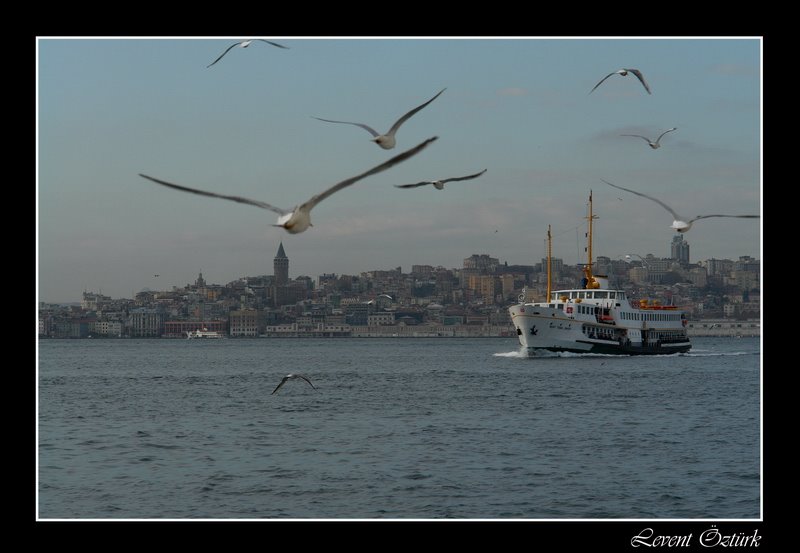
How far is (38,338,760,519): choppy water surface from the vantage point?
1462 cm

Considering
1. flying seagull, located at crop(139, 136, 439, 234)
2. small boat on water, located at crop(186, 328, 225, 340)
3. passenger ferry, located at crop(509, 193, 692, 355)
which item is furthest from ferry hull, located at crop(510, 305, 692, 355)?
small boat on water, located at crop(186, 328, 225, 340)

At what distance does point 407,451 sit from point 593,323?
112 feet

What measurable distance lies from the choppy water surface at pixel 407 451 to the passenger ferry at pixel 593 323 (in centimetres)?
1304

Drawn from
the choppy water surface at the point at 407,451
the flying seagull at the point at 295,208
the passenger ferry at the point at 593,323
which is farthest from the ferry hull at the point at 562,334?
the flying seagull at the point at 295,208

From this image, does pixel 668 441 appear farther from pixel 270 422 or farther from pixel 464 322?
pixel 464 322

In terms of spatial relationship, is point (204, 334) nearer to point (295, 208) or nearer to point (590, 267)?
point (590, 267)

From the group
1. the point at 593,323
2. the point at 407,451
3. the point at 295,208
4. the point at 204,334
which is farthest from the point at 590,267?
the point at 204,334

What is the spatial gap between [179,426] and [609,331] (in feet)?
105

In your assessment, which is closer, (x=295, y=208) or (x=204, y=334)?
(x=295, y=208)

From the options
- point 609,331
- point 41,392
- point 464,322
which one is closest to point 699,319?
point 464,322

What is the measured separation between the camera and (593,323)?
52281 mm

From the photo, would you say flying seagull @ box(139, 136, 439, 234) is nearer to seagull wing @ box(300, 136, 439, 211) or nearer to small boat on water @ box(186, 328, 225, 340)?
seagull wing @ box(300, 136, 439, 211)

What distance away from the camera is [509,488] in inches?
610
